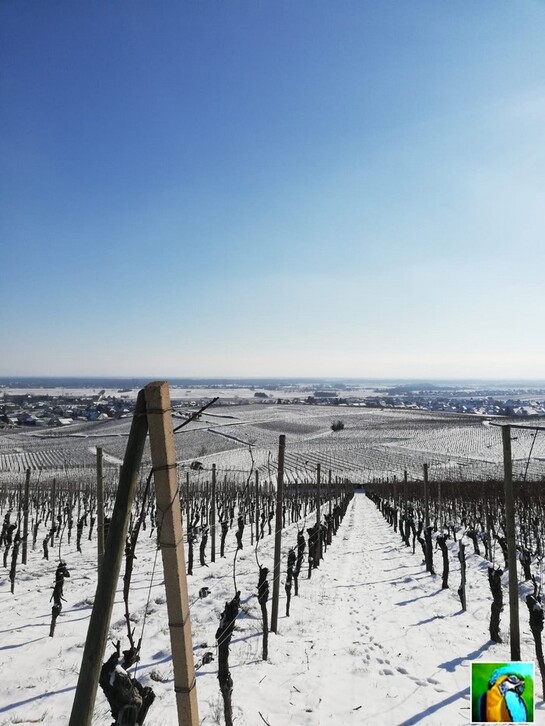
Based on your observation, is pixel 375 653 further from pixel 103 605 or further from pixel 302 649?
pixel 103 605

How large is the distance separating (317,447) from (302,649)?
53.5 m

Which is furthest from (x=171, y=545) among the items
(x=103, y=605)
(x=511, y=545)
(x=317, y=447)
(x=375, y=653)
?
(x=317, y=447)

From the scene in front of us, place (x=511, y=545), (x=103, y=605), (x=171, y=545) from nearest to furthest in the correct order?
(x=103, y=605) → (x=171, y=545) → (x=511, y=545)

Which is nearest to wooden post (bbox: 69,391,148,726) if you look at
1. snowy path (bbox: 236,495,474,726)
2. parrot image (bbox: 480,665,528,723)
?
snowy path (bbox: 236,495,474,726)

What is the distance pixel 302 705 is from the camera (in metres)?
4.73

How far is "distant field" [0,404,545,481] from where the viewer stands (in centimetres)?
4475

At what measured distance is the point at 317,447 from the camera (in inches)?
2324

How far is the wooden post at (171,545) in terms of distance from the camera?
231 centimetres

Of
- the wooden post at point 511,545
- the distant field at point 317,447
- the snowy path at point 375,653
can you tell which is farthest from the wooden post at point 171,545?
the distant field at point 317,447

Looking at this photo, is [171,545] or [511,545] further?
[511,545]

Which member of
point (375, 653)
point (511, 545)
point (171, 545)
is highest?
point (171, 545)

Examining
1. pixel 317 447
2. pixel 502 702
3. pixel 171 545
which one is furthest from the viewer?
pixel 317 447

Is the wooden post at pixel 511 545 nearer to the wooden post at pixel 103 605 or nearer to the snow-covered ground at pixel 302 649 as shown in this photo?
the snow-covered ground at pixel 302 649

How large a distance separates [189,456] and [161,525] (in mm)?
48724
